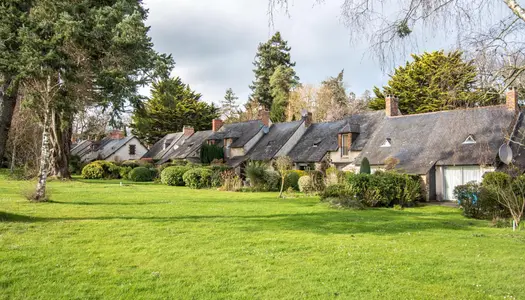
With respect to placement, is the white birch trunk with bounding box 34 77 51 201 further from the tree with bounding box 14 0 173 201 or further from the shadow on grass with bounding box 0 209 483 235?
the shadow on grass with bounding box 0 209 483 235

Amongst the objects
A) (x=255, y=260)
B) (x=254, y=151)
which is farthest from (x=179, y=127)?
(x=255, y=260)

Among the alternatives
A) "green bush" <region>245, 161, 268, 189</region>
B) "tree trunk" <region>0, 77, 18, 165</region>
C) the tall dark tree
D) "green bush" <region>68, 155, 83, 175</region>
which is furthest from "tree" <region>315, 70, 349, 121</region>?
the tall dark tree

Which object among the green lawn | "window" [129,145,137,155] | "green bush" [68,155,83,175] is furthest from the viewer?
"window" [129,145,137,155]

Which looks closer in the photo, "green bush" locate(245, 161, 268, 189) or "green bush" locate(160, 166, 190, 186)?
"green bush" locate(245, 161, 268, 189)

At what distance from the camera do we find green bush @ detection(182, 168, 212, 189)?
27.6 m

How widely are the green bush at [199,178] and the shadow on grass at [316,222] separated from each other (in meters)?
14.1

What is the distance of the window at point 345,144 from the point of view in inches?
1201

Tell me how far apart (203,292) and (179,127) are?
55165 millimetres

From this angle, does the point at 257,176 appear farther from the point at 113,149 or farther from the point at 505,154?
the point at 113,149

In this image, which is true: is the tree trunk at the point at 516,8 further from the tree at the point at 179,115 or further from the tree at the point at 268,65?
the tree at the point at 179,115

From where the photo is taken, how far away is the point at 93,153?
5719 centimetres

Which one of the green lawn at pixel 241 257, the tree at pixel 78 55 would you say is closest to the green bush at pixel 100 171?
the tree at pixel 78 55

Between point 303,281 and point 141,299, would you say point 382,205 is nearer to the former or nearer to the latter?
point 303,281

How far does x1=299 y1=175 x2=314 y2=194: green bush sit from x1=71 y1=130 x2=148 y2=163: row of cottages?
3525cm
